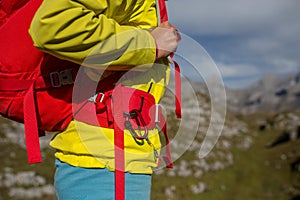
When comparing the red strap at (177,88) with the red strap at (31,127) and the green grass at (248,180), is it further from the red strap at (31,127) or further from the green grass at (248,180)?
the green grass at (248,180)

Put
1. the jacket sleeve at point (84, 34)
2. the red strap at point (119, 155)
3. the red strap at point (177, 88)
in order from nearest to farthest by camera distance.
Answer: the jacket sleeve at point (84, 34) → the red strap at point (119, 155) → the red strap at point (177, 88)

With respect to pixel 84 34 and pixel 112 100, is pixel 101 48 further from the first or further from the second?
pixel 112 100

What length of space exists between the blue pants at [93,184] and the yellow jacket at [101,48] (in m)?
0.05

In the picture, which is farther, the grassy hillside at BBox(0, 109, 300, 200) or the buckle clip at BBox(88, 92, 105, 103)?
the grassy hillside at BBox(0, 109, 300, 200)

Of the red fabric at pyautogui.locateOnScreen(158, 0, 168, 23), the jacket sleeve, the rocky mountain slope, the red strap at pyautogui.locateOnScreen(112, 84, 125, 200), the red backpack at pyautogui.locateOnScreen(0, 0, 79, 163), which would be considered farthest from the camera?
the rocky mountain slope

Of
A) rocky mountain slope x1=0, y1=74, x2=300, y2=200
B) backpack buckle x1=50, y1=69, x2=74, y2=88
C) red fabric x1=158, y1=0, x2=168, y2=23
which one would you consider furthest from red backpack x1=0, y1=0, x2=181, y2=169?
rocky mountain slope x1=0, y1=74, x2=300, y2=200

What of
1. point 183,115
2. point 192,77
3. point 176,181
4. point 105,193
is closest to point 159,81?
point 192,77

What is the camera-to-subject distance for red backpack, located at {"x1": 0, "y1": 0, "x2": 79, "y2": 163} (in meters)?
2.53

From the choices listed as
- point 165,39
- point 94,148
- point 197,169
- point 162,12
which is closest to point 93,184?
point 94,148

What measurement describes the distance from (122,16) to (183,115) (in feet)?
3.89

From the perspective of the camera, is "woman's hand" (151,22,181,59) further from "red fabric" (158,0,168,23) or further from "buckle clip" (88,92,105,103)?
"buckle clip" (88,92,105,103)

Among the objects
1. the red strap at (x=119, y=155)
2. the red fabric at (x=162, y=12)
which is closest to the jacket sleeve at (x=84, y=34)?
the red strap at (x=119, y=155)

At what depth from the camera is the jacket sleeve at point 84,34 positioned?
7.39 feet

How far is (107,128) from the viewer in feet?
8.99
